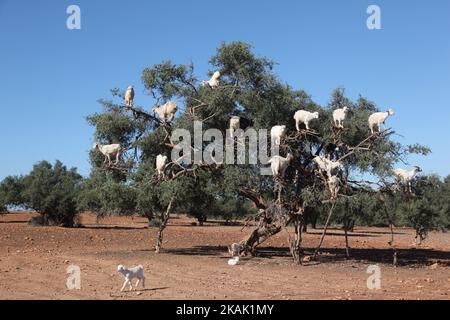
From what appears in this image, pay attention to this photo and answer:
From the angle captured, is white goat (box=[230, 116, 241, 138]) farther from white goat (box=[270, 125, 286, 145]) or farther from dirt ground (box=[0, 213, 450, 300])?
dirt ground (box=[0, 213, 450, 300])

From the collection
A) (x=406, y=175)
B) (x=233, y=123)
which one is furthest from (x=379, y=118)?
(x=233, y=123)

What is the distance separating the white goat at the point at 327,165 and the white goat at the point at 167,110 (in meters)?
5.45

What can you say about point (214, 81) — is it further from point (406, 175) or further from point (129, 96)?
point (406, 175)

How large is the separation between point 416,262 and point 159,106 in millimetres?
12201

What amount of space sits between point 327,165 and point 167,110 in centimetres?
613

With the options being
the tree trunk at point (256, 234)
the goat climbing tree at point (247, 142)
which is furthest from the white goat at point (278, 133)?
the tree trunk at point (256, 234)

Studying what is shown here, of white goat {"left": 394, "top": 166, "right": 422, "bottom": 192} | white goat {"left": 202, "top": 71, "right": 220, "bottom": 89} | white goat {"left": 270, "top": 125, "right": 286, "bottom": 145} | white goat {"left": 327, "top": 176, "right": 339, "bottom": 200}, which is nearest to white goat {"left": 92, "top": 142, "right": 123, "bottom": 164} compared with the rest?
white goat {"left": 202, "top": 71, "right": 220, "bottom": 89}

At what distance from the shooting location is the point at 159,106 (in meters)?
20.2

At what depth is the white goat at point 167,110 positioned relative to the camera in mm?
18625

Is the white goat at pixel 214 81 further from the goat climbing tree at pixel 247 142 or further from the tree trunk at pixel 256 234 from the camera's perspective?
the tree trunk at pixel 256 234

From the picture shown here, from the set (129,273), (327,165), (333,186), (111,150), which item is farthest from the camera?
(111,150)

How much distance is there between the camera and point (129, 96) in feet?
62.6

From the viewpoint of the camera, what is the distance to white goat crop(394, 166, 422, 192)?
17562 millimetres
